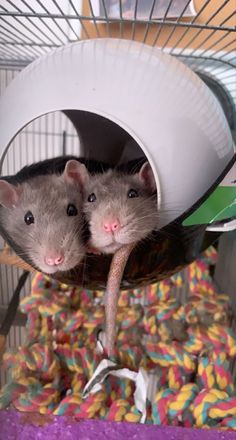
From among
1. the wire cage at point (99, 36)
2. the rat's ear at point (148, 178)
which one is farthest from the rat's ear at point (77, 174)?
the wire cage at point (99, 36)

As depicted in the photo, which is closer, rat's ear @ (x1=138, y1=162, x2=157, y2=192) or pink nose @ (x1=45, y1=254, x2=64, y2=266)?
pink nose @ (x1=45, y1=254, x2=64, y2=266)

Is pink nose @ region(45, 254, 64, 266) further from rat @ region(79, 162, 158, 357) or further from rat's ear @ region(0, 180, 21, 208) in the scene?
rat's ear @ region(0, 180, 21, 208)

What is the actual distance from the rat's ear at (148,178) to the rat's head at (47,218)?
11 cm

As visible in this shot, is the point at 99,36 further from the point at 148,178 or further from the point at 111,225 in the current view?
the point at 111,225

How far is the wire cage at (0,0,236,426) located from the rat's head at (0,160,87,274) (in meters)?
0.28

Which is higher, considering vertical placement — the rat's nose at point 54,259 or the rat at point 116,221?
the rat at point 116,221

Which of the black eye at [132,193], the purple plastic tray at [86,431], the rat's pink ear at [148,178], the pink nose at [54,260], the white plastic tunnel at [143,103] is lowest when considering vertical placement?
the purple plastic tray at [86,431]

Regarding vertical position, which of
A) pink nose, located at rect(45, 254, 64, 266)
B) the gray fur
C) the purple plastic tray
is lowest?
the purple plastic tray

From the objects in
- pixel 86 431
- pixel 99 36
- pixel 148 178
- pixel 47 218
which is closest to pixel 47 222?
pixel 47 218

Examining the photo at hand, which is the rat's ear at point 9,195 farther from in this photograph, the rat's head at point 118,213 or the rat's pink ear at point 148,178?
the rat's pink ear at point 148,178

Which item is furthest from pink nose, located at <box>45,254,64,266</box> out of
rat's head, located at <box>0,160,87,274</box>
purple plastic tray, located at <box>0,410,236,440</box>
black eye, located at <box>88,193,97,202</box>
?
purple plastic tray, located at <box>0,410,236,440</box>

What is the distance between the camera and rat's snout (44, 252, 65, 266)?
631mm

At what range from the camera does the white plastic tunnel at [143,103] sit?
61cm

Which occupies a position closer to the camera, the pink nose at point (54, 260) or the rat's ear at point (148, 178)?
the pink nose at point (54, 260)
